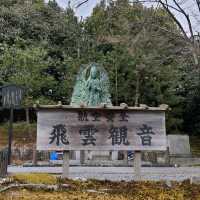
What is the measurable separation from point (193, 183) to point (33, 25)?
2181 cm

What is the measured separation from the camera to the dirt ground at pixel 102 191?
5582 mm

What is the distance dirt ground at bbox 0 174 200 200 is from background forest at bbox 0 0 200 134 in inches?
445

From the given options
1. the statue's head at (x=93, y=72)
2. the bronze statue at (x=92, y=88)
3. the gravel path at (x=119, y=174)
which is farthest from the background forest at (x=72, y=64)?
the gravel path at (x=119, y=174)

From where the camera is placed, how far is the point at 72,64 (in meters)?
23.4

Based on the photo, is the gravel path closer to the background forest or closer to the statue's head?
the statue's head

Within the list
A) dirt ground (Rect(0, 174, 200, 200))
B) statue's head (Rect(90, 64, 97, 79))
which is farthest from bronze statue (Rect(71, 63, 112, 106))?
dirt ground (Rect(0, 174, 200, 200))

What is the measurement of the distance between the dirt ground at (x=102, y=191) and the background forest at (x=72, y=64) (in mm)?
11296

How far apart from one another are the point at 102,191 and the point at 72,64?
17.6m

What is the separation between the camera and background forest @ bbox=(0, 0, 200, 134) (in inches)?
878

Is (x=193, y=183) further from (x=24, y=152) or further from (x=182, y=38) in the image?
(x=24, y=152)

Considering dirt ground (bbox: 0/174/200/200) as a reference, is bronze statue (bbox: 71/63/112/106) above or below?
above

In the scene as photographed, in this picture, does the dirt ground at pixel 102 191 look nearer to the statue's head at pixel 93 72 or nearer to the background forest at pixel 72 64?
the statue's head at pixel 93 72

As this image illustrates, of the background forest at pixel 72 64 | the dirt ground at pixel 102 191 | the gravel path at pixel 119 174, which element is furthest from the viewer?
the background forest at pixel 72 64

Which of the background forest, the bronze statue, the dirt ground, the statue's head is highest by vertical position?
the background forest
